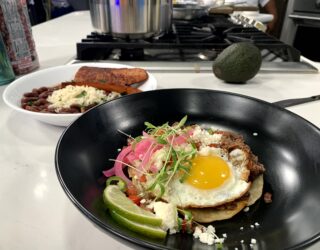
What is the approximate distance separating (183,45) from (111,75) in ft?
1.73

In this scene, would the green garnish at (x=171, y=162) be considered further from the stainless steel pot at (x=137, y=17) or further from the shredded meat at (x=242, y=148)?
the stainless steel pot at (x=137, y=17)

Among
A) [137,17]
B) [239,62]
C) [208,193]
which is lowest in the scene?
[208,193]

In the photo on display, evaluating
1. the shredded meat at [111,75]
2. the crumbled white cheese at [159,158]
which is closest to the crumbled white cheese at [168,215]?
the crumbled white cheese at [159,158]

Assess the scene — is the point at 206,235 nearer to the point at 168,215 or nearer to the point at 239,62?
the point at 168,215

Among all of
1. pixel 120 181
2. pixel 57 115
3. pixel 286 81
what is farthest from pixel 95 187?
pixel 286 81

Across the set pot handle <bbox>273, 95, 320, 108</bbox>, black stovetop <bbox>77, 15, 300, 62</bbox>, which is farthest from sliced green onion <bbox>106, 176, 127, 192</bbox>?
black stovetop <bbox>77, 15, 300, 62</bbox>

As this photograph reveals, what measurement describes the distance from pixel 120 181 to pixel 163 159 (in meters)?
0.12

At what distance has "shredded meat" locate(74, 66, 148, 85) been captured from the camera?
111 cm

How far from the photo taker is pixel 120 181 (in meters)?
0.65

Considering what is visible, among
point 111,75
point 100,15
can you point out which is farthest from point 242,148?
point 100,15

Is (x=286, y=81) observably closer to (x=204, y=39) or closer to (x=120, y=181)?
(x=204, y=39)

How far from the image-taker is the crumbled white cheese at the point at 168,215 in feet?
1.77

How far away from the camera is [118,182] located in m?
0.66

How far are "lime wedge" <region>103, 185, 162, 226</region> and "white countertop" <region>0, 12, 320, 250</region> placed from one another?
72mm
